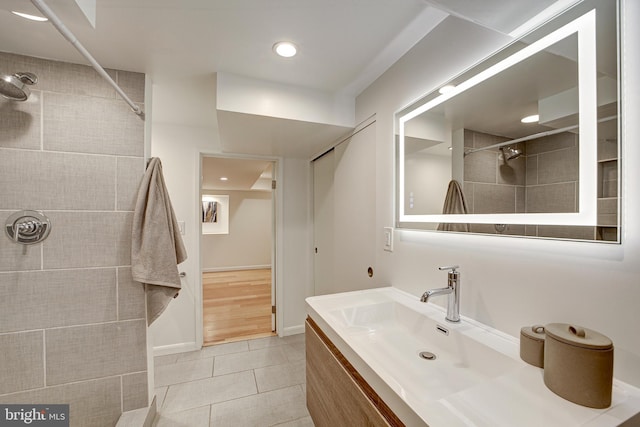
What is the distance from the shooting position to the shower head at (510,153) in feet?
2.85

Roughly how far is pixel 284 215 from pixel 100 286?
1676mm

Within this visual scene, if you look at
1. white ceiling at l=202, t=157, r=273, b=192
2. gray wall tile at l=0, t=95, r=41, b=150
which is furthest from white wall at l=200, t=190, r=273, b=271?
gray wall tile at l=0, t=95, r=41, b=150

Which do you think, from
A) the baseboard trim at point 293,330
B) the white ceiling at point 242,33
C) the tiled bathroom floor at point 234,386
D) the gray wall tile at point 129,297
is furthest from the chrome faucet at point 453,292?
the baseboard trim at point 293,330

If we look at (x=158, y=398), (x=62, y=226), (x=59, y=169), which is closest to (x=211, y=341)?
(x=158, y=398)

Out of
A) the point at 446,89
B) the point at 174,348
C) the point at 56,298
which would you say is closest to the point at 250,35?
the point at 446,89

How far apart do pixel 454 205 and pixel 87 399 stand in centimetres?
221

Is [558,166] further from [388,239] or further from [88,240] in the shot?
[88,240]

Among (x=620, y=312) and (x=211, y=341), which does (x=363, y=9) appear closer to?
(x=620, y=312)

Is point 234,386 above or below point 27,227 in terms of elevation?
below

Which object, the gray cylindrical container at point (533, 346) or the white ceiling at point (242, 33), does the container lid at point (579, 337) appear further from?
the white ceiling at point (242, 33)

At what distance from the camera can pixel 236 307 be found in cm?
366

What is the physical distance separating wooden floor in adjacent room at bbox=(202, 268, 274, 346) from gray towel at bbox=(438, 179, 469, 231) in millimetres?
2463

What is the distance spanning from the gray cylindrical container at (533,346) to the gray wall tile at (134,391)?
1916 mm

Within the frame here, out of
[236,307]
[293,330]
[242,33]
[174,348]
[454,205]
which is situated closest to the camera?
[454,205]
